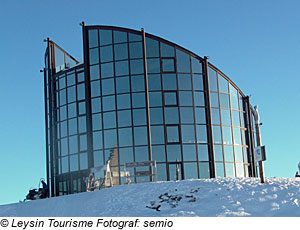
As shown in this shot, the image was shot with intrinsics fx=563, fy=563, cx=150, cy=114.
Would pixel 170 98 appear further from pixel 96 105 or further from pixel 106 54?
pixel 106 54

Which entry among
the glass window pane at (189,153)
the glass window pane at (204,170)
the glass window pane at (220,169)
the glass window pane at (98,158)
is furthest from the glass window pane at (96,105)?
the glass window pane at (220,169)

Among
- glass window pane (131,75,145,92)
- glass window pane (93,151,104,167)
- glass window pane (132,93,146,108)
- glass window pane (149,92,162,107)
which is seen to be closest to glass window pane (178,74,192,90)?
glass window pane (149,92,162,107)

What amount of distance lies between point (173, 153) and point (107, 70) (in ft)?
23.9

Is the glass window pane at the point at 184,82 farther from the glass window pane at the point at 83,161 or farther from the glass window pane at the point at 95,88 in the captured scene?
the glass window pane at the point at 83,161

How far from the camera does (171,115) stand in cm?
3744

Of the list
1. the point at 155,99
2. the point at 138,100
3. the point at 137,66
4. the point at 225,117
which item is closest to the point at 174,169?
the point at 155,99

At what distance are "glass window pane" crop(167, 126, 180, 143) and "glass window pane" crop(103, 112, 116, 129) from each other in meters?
3.68

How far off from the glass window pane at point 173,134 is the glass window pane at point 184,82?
2.82 m

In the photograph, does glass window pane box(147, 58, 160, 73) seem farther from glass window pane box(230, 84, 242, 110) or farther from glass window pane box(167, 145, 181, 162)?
glass window pane box(230, 84, 242, 110)

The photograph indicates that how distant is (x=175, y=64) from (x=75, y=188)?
10909 millimetres

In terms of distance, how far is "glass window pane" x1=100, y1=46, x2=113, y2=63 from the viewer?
1518 inches

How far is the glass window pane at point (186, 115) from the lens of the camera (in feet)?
123

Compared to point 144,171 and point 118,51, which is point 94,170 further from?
point 118,51
